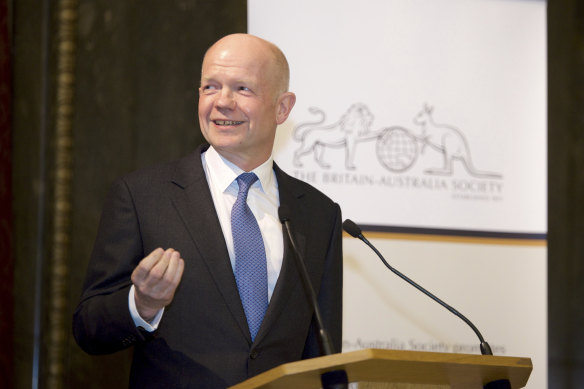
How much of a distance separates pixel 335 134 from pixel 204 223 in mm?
1559

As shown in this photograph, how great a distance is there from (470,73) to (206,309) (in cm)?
232

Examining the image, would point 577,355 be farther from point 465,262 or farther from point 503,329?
point 465,262

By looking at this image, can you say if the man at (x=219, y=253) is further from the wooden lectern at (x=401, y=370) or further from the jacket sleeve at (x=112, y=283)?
the wooden lectern at (x=401, y=370)

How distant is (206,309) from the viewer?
2.37 meters

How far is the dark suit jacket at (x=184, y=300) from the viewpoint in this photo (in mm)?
2285

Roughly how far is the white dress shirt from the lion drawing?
3.40 feet

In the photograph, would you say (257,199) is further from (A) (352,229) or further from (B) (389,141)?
(B) (389,141)

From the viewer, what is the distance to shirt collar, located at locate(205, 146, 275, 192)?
8.74 ft

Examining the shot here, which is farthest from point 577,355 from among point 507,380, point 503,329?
point 507,380

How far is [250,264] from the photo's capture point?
2445mm

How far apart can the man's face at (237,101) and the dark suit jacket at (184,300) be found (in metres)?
0.14

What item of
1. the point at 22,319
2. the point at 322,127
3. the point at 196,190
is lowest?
the point at 22,319

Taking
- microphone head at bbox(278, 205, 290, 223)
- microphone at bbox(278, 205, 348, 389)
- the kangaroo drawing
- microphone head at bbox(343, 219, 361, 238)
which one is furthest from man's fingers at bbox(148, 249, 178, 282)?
the kangaroo drawing

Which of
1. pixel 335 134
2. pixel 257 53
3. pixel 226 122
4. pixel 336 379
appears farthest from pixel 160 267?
pixel 335 134
